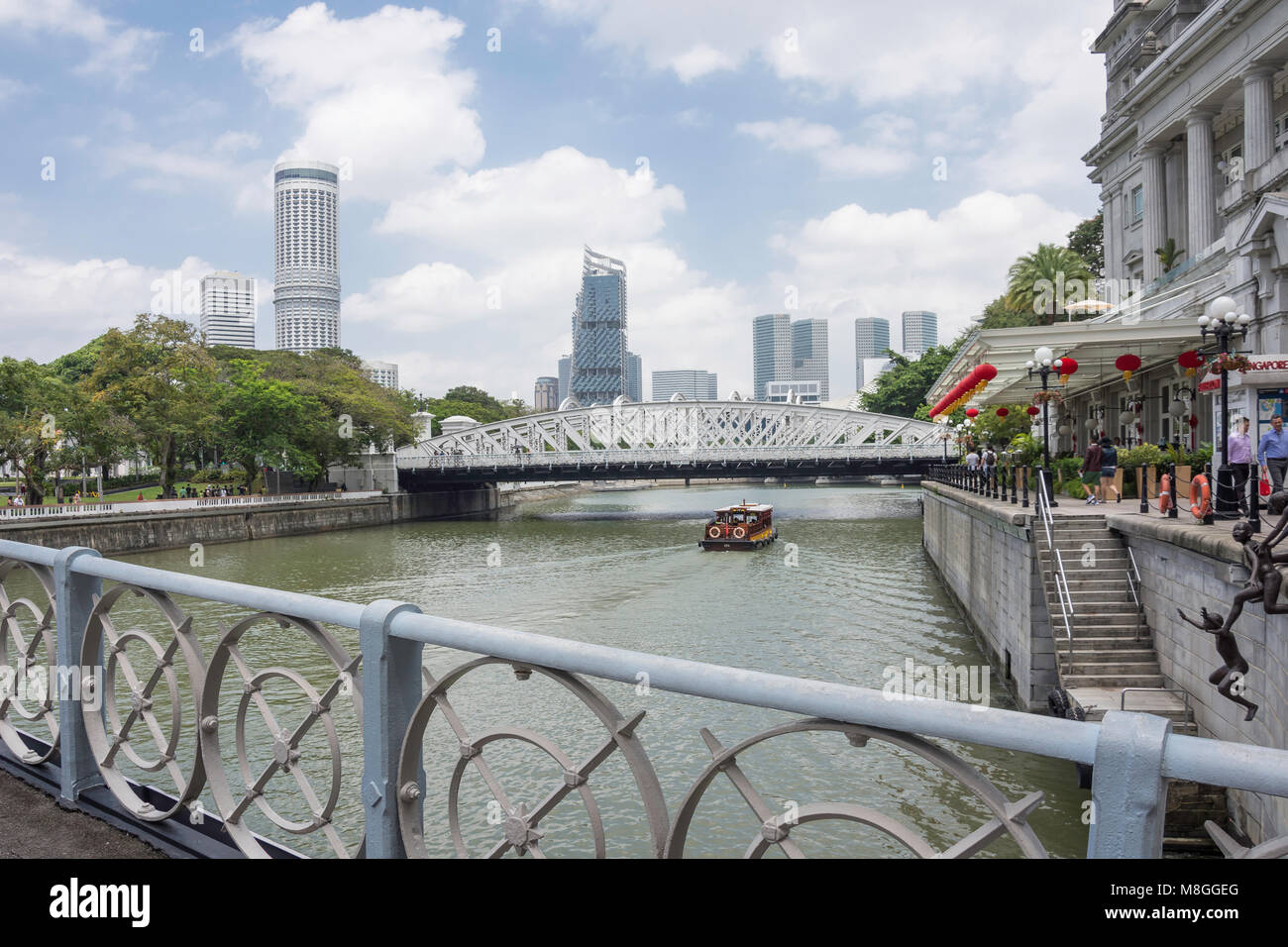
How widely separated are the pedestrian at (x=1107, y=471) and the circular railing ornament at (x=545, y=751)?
18563 millimetres

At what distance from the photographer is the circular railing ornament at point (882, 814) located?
1772mm

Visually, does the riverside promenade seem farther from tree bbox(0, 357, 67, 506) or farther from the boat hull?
tree bbox(0, 357, 67, 506)

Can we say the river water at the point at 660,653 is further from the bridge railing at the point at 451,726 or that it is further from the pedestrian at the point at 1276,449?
the pedestrian at the point at 1276,449

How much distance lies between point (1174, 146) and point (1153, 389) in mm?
12380

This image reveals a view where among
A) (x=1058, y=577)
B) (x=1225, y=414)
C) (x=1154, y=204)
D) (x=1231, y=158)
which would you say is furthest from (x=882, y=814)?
(x=1154, y=204)

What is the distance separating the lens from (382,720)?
8.79 ft

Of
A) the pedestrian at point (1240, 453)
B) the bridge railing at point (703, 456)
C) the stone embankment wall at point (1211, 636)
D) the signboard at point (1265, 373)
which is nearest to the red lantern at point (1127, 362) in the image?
the signboard at point (1265, 373)

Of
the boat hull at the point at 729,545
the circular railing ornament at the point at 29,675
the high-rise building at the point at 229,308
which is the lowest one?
the boat hull at the point at 729,545

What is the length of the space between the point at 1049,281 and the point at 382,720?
4548 cm

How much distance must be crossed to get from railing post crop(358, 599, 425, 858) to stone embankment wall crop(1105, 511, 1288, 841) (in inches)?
245

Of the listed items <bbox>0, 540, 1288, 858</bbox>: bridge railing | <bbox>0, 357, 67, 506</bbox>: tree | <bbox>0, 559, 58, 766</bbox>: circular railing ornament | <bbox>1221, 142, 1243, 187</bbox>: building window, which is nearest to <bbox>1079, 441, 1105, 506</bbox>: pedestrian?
<bbox>1221, 142, 1243, 187</bbox>: building window

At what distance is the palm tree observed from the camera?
137ft
